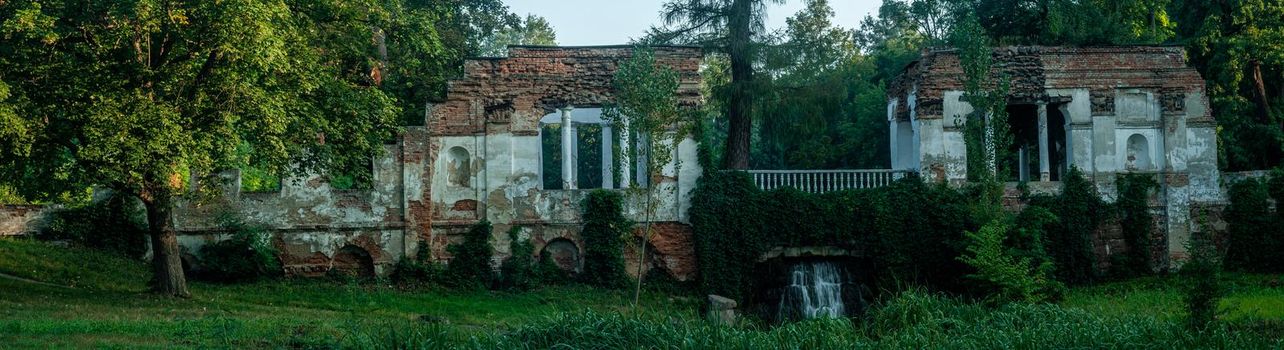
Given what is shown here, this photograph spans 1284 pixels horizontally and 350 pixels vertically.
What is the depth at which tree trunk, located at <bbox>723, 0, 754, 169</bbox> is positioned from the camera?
26.1 metres

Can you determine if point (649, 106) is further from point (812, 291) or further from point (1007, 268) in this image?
point (1007, 268)

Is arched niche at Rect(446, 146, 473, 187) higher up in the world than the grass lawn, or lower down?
higher up

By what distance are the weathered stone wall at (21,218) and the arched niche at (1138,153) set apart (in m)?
23.8

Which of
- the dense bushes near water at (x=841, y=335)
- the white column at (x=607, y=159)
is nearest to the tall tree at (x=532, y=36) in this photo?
the white column at (x=607, y=159)

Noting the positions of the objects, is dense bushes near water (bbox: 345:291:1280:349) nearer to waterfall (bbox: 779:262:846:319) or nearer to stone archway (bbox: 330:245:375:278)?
waterfall (bbox: 779:262:846:319)

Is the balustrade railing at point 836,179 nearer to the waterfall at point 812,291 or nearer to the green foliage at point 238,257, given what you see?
the waterfall at point 812,291

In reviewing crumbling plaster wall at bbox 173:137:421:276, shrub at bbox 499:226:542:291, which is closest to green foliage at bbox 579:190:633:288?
shrub at bbox 499:226:542:291

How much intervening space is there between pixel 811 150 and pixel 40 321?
24408 mm

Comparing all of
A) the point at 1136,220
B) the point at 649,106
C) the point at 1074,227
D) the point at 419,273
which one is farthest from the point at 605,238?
the point at 1136,220

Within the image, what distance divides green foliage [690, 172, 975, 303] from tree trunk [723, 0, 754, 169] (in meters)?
2.53

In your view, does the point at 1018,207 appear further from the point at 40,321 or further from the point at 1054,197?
the point at 40,321

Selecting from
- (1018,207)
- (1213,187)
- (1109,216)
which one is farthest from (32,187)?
(1213,187)

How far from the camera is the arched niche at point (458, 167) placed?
2459 cm

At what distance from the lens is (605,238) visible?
24234 mm
